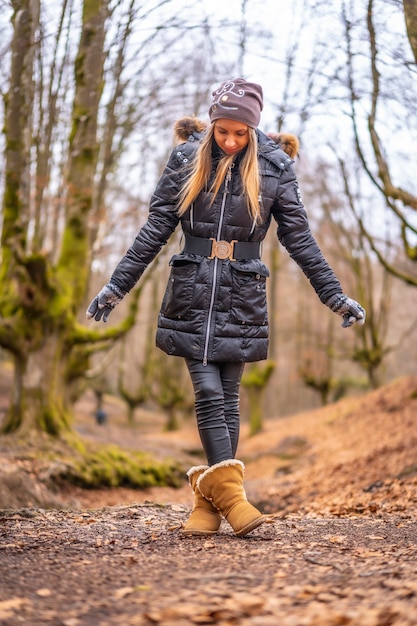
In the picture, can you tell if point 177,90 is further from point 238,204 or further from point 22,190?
point 238,204

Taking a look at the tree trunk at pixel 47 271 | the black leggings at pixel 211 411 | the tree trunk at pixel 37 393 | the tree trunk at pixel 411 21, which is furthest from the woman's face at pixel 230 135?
the tree trunk at pixel 37 393

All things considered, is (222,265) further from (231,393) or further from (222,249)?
(231,393)

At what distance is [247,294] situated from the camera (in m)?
4.08

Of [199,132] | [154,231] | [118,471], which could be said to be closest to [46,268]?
[118,471]

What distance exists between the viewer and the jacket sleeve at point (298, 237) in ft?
14.0

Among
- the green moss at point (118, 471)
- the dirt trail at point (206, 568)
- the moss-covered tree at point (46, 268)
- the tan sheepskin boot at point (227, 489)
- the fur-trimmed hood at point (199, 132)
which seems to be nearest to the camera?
the dirt trail at point (206, 568)

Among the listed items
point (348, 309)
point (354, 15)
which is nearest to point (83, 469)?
point (348, 309)

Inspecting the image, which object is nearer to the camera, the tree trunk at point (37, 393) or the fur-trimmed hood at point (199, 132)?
the fur-trimmed hood at point (199, 132)

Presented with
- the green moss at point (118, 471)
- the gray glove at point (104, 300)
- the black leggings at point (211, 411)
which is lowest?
the green moss at point (118, 471)

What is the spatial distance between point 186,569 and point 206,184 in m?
2.26

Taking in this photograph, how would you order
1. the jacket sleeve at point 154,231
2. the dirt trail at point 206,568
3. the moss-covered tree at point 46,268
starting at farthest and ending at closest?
the moss-covered tree at point 46,268
the jacket sleeve at point 154,231
the dirt trail at point 206,568

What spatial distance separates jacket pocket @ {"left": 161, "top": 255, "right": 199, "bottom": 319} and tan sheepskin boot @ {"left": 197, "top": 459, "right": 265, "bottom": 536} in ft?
3.07

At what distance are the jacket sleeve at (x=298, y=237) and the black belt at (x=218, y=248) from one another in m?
0.34

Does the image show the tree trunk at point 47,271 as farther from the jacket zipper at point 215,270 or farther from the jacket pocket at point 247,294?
the jacket pocket at point 247,294
